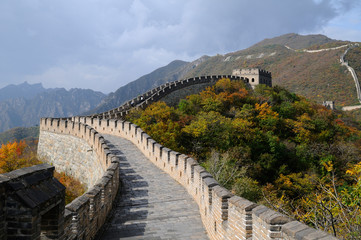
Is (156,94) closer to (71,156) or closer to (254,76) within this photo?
(71,156)

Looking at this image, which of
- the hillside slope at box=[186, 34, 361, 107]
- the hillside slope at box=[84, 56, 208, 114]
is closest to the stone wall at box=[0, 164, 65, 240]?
the hillside slope at box=[186, 34, 361, 107]

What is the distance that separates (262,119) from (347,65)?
53544mm

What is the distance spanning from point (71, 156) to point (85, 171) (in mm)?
3443

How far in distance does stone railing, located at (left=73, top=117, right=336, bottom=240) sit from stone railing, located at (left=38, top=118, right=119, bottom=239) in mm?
1877

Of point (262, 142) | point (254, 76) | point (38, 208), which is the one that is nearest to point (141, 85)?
point (254, 76)

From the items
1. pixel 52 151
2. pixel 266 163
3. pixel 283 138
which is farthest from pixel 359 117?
pixel 52 151

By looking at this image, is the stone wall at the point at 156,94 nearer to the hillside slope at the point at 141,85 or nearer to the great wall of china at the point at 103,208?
the great wall of china at the point at 103,208

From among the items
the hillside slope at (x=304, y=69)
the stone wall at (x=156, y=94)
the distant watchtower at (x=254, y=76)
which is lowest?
the stone wall at (x=156, y=94)

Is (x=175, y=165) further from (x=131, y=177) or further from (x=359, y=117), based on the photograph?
(x=359, y=117)

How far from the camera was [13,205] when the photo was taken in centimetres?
264

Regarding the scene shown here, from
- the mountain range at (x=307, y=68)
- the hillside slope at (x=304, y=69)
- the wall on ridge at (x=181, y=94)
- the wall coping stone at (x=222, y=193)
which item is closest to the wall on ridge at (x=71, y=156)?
the wall coping stone at (x=222, y=193)

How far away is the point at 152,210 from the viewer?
7.21 metres

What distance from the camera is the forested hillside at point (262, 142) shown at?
795 inches

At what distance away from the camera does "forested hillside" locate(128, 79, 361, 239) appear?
66.3ft
